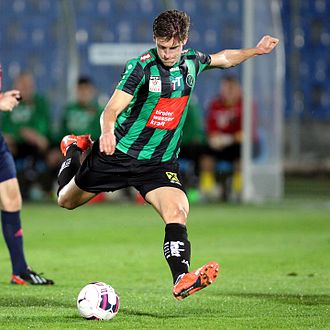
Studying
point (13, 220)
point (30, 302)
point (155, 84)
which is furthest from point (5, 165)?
point (155, 84)

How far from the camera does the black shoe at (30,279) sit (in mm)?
8234

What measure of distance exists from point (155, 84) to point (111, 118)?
Result: 1.72ft

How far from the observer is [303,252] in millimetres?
10539

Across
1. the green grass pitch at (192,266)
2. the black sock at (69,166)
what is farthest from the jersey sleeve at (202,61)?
the green grass pitch at (192,266)

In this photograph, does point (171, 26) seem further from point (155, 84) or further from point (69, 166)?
point (69, 166)

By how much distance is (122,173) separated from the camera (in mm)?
7395

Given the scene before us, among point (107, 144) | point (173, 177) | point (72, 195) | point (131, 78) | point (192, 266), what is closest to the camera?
point (107, 144)

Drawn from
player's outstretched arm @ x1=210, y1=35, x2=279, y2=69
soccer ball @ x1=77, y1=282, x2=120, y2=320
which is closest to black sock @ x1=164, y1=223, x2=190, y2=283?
soccer ball @ x1=77, y1=282, x2=120, y2=320

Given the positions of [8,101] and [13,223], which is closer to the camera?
[8,101]

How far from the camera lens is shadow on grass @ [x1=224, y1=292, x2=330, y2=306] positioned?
7.09 metres

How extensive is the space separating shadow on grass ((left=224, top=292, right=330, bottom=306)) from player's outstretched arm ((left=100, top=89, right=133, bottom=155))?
5.41ft

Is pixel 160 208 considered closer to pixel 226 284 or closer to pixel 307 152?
pixel 226 284

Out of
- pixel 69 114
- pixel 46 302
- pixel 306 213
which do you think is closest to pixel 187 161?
pixel 69 114

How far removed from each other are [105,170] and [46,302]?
1.01m
